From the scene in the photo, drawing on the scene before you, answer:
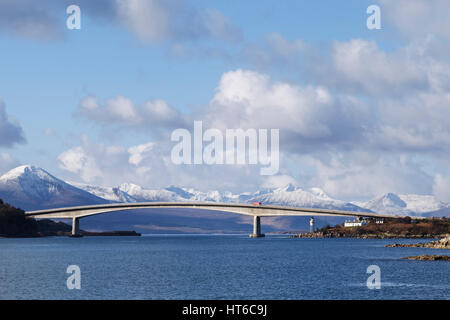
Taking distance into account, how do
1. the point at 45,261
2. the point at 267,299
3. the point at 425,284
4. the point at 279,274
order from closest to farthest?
the point at 267,299 → the point at 425,284 → the point at 279,274 → the point at 45,261

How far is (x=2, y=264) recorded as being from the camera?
313ft

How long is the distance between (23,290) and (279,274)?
30731 millimetres

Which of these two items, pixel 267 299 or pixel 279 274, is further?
pixel 279 274
